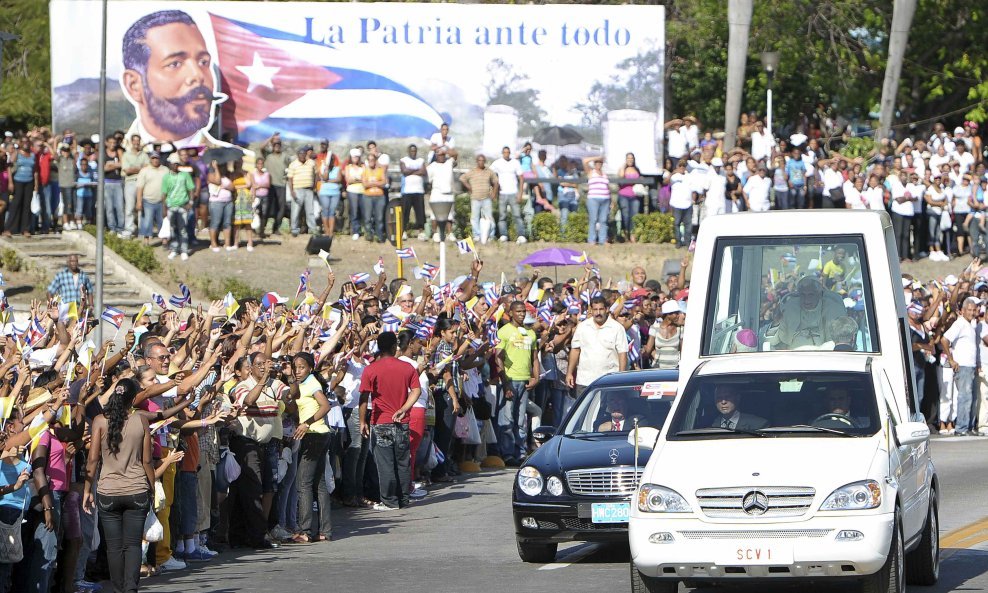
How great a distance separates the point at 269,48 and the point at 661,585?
30.2 metres

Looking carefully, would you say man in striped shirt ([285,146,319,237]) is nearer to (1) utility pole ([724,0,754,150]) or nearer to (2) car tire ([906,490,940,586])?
(1) utility pole ([724,0,754,150])

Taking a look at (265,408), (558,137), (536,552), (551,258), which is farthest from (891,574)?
(558,137)

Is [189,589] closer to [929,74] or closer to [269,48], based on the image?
[269,48]

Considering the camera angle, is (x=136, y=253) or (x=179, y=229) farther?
(x=179, y=229)

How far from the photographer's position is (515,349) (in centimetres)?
2217

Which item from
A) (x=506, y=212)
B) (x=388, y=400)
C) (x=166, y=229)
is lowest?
(x=388, y=400)

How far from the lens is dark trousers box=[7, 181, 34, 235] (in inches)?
1292

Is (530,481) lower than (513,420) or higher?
higher

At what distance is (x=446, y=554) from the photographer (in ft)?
49.1

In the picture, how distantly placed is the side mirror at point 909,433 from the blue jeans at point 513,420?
11.1 m

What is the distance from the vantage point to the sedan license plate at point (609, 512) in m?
14.0

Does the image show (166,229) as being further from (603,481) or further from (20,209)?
(603,481)

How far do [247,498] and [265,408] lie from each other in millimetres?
858

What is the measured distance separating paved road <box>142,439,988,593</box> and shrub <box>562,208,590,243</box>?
18753mm
